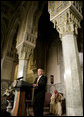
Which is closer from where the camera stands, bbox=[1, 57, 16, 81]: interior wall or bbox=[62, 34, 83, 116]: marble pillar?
bbox=[62, 34, 83, 116]: marble pillar

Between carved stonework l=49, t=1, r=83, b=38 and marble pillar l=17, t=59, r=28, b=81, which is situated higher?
carved stonework l=49, t=1, r=83, b=38

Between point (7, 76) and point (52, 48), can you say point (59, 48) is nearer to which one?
point (52, 48)

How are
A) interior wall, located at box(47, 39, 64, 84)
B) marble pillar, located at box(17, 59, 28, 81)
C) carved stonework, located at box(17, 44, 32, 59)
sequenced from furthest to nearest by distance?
interior wall, located at box(47, 39, 64, 84)
carved stonework, located at box(17, 44, 32, 59)
marble pillar, located at box(17, 59, 28, 81)

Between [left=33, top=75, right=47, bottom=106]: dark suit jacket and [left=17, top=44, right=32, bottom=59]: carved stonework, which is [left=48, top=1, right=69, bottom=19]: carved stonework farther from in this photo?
[left=33, top=75, right=47, bottom=106]: dark suit jacket

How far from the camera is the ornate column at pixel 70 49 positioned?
10.1 feet

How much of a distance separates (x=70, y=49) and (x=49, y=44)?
7.76 m

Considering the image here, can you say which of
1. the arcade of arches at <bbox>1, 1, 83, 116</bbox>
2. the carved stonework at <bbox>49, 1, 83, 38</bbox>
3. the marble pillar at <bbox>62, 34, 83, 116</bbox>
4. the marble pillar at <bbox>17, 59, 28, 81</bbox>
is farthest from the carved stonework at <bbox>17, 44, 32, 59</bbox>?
the marble pillar at <bbox>62, 34, 83, 116</bbox>

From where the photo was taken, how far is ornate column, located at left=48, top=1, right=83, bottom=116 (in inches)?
121

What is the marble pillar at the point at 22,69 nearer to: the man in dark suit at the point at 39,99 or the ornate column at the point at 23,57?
the ornate column at the point at 23,57

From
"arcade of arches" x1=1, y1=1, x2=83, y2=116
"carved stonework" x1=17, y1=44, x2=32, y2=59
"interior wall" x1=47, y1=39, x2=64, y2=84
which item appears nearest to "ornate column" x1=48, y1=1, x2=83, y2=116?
"arcade of arches" x1=1, y1=1, x2=83, y2=116

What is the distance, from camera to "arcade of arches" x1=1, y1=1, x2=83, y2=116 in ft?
11.2

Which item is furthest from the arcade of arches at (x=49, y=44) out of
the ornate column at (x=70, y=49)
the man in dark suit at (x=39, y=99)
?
the man in dark suit at (x=39, y=99)

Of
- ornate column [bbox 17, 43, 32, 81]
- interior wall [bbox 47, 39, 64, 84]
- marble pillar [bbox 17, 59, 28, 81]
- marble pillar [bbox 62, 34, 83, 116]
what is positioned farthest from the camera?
interior wall [bbox 47, 39, 64, 84]

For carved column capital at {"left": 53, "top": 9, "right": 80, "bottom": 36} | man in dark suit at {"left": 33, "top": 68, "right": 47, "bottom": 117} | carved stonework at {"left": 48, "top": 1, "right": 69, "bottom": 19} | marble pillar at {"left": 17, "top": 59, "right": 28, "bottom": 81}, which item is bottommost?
man in dark suit at {"left": 33, "top": 68, "right": 47, "bottom": 117}
